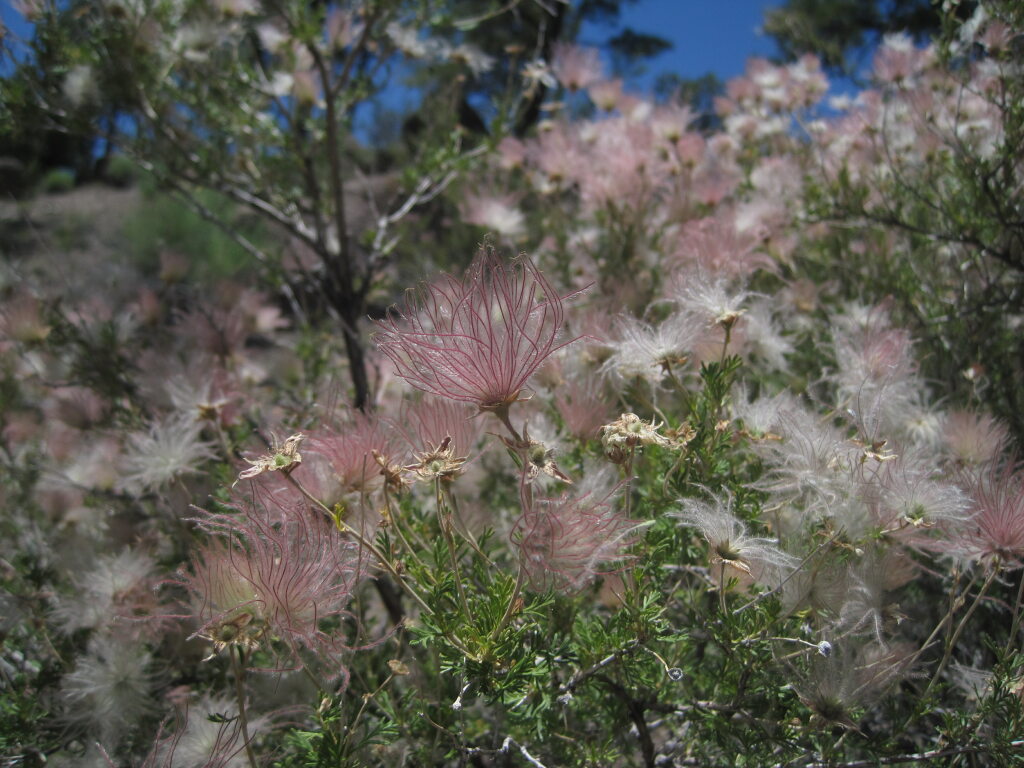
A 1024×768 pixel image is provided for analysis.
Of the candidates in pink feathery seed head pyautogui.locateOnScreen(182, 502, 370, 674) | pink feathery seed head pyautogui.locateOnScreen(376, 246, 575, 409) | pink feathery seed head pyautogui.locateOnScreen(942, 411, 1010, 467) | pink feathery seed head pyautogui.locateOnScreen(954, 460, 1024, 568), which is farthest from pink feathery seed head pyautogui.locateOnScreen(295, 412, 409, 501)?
pink feathery seed head pyautogui.locateOnScreen(942, 411, 1010, 467)

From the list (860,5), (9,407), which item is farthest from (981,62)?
(860,5)

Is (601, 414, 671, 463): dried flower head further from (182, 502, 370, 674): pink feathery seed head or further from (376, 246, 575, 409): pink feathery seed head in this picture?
(182, 502, 370, 674): pink feathery seed head

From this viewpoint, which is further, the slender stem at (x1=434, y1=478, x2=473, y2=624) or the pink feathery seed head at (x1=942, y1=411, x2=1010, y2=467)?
the pink feathery seed head at (x1=942, y1=411, x2=1010, y2=467)

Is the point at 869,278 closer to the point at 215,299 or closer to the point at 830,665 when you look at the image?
the point at 830,665

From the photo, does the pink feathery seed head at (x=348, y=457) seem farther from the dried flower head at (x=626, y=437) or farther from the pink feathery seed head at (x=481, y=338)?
the dried flower head at (x=626, y=437)

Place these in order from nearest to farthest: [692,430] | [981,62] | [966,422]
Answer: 1. [692,430]
2. [966,422]
3. [981,62]

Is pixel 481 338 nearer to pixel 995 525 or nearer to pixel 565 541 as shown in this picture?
pixel 565 541
